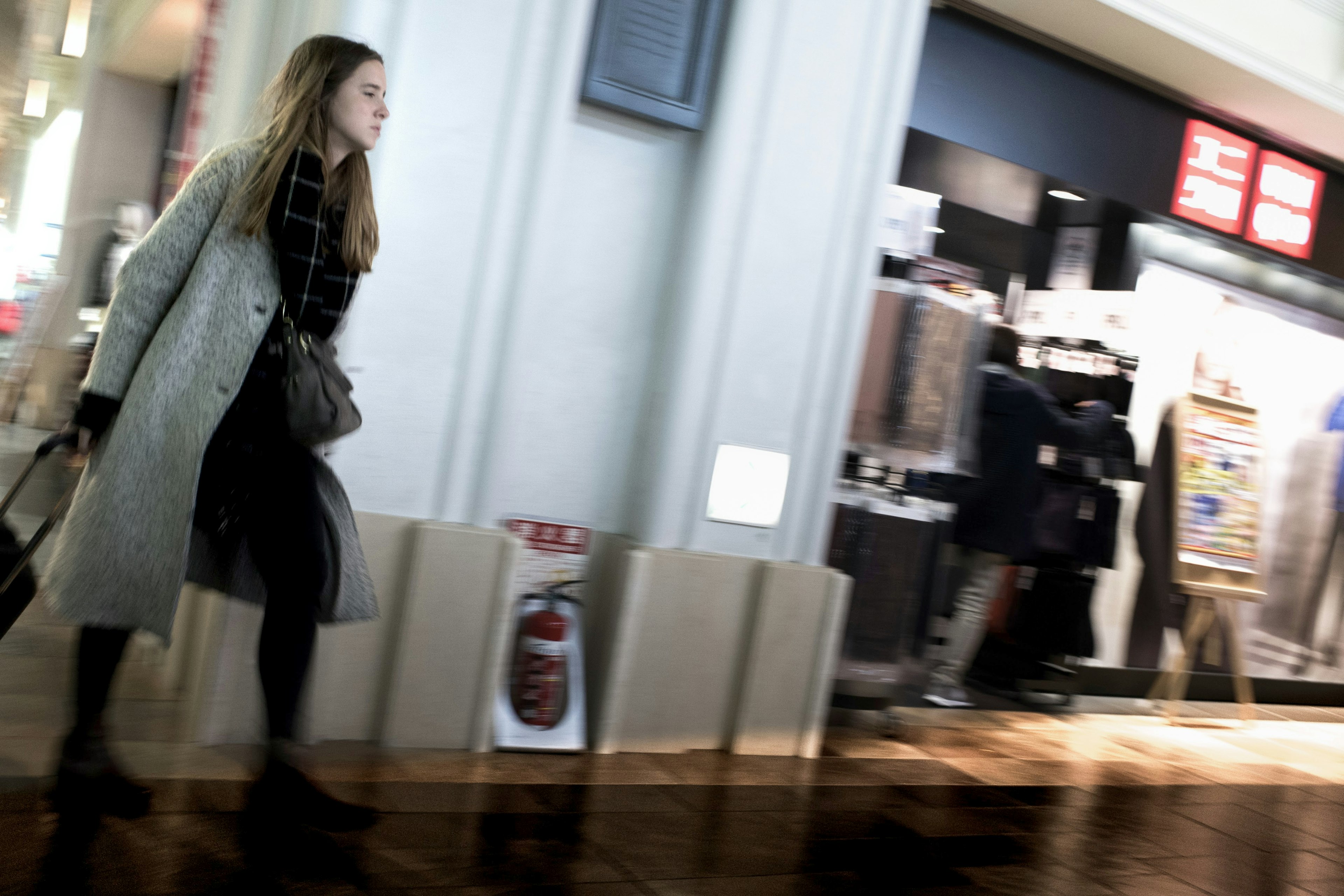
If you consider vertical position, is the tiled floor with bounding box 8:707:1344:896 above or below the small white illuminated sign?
below

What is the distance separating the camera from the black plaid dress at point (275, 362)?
198 centimetres

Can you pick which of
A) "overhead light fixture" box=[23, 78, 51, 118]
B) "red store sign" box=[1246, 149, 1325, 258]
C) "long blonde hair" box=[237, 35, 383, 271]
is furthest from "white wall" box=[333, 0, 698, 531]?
"overhead light fixture" box=[23, 78, 51, 118]

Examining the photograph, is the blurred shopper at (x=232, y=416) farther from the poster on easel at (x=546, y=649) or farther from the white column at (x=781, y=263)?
the white column at (x=781, y=263)

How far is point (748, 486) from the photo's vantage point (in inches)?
126

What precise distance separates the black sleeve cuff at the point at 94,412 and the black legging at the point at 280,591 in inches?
9.8

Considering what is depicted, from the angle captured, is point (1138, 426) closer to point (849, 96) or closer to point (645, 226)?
point (849, 96)

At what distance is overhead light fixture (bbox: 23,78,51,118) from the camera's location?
980 centimetres

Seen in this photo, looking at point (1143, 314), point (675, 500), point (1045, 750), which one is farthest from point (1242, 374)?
point (675, 500)

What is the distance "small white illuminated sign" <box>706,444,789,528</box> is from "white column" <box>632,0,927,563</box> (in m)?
0.02

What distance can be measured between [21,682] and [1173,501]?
4520 mm

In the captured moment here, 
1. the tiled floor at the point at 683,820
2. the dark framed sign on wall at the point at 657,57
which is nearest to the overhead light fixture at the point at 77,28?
the tiled floor at the point at 683,820

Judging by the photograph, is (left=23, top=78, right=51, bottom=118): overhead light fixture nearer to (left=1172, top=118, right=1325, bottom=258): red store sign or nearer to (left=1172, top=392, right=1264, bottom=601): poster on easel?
(left=1172, top=118, right=1325, bottom=258): red store sign

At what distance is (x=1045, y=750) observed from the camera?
159 inches

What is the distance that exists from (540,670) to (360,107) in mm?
1524
